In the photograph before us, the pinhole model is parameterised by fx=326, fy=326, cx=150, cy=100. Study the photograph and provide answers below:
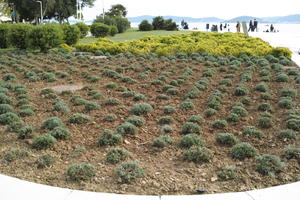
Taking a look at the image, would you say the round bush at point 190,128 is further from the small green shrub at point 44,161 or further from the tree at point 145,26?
the tree at point 145,26

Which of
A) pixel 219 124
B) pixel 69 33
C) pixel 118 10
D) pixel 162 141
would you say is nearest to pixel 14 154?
pixel 162 141

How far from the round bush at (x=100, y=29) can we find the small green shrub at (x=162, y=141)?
2669cm

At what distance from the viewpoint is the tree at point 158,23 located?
136 feet

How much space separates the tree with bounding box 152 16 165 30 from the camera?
136ft

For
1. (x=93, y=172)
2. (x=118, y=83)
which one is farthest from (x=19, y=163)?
(x=118, y=83)

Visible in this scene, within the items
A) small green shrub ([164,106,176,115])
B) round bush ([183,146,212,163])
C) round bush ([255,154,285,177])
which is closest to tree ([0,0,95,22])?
small green shrub ([164,106,176,115])

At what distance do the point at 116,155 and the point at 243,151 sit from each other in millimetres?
1780

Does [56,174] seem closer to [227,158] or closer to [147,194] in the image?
[147,194]

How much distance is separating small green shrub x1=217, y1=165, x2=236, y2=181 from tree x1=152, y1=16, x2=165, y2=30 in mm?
38624

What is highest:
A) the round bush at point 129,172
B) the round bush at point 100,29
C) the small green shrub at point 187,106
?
the round bush at point 100,29

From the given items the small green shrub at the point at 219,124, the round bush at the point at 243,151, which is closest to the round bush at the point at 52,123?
the small green shrub at the point at 219,124

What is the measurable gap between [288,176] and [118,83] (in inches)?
237

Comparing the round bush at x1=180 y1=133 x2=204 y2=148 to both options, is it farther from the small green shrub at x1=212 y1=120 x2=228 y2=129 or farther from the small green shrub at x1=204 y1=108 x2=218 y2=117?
the small green shrub at x1=204 y1=108 x2=218 y2=117

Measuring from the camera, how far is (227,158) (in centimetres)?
458
